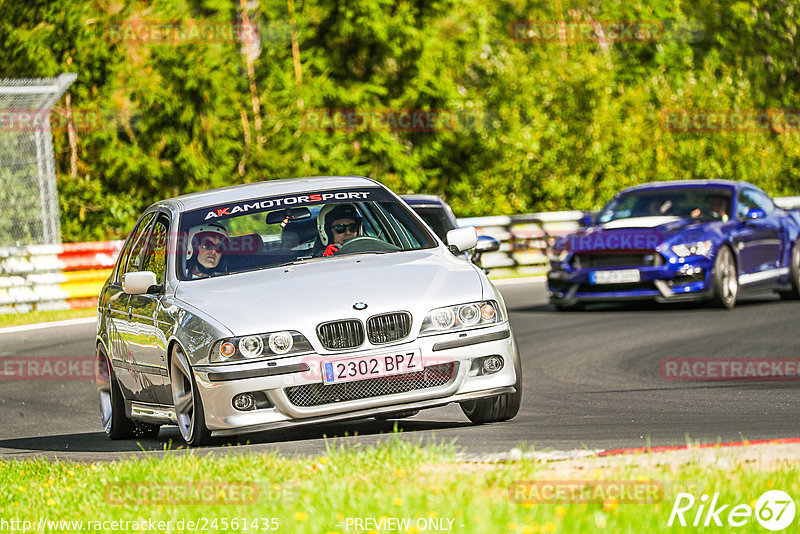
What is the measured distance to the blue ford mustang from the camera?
15945 millimetres

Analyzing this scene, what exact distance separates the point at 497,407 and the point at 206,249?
2008 millimetres

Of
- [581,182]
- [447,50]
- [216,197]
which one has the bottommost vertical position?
[581,182]

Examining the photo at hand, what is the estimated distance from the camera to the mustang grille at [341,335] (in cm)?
761

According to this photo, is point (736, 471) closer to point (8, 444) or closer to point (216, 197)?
point (216, 197)

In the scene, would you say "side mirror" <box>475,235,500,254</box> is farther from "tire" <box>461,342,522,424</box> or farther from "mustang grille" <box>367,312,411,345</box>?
"mustang grille" <box>367,312,411,345</box>

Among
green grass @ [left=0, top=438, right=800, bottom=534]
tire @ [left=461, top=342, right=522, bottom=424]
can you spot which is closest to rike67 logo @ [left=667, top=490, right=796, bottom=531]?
green grass @ [left=0, top=438, right=800, bottom=534]

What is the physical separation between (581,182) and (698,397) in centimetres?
2004

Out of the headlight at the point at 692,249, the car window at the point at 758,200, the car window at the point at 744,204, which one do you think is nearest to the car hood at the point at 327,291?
the headlight at the point at 692,249

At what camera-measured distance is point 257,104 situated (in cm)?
2973

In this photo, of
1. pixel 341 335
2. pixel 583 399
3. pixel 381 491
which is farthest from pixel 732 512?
pixel 583 399

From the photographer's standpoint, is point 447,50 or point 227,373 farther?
point 447,50

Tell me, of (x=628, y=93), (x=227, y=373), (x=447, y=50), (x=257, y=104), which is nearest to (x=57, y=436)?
(x=227, y=373)

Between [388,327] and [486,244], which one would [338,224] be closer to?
[388,327]

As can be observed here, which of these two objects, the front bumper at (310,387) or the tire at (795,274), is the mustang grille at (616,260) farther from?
the front bumper at (310,387)
